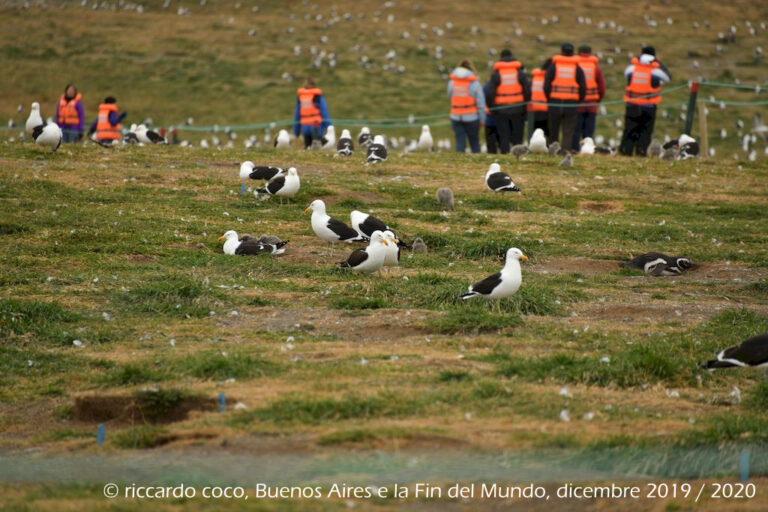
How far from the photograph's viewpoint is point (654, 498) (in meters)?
6.71

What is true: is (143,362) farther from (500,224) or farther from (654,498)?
(500,224)

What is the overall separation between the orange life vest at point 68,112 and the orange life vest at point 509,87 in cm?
1051

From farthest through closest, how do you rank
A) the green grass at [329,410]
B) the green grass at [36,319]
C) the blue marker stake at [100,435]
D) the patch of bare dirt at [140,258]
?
the patch of bare dirt at [140,258], the green grass at [36,319], the green grass at [329,410], the blue marker stake at [100,435]

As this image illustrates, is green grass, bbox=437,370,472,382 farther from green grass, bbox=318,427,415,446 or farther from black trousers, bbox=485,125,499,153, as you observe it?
black trousers, bbox=485,125,499,153

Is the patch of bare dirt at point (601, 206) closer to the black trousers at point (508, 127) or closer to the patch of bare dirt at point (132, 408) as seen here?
the black trousers at point (508, 127)

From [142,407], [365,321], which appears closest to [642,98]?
[365,321]

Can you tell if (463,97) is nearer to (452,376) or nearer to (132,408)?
(452,376)

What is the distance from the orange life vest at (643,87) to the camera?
2548 centimetres

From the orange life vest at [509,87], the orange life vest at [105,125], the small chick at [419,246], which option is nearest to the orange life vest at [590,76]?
the orange life vest at [509,87]

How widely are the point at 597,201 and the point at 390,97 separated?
25794mm

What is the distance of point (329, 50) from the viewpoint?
4991 centimetres

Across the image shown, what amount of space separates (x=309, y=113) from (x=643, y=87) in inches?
323

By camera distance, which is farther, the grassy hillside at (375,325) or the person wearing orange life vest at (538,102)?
the person wearing orange life vest at (538,102)

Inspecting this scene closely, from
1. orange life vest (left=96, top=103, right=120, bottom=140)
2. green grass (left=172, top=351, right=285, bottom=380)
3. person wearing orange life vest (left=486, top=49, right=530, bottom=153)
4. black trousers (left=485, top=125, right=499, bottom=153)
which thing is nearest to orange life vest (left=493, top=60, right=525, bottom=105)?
person wearing orange life vest (left=486, top=49, right=530, bottom=153)
